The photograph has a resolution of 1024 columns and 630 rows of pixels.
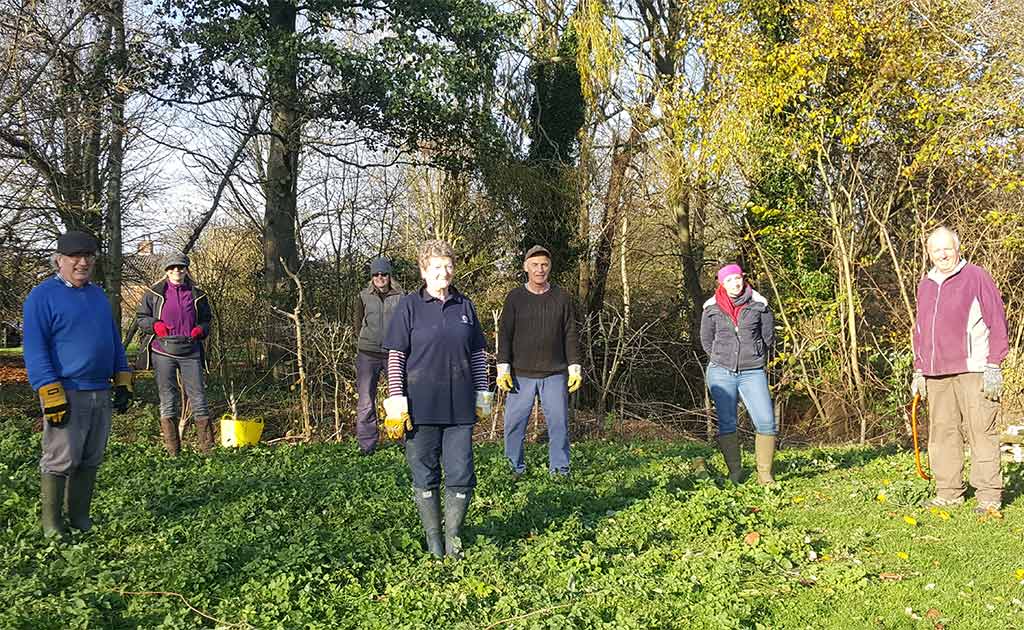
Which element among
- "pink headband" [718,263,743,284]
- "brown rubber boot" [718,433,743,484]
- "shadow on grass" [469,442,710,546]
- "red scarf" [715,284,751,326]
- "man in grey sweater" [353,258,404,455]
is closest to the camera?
"shadow on grass" [469,442,710,546]

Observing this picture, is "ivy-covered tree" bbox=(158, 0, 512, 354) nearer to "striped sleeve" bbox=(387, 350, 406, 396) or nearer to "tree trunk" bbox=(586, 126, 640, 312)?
"tree trunk" bbox=(586, 126, 640, 312)

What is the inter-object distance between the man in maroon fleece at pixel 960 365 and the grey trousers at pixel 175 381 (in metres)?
6.51

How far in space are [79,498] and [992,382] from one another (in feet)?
19.8

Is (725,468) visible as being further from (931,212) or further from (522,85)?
(522,85)

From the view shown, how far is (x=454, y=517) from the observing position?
4871mm

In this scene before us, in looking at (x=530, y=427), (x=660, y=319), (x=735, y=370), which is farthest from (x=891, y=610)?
(x=660, y=319)

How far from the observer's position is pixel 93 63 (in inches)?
484

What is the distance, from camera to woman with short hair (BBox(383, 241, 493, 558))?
4.74 m

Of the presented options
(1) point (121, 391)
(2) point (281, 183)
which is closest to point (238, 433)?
(1) point (121, 391)

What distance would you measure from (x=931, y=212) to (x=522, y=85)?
24.3 ft

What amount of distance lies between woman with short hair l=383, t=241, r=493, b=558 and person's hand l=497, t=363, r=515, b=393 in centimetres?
190

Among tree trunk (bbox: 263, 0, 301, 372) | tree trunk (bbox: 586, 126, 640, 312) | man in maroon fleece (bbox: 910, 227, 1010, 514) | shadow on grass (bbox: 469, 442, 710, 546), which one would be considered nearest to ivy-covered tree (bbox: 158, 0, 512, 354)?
A: tree trunk (bbox: 263, 0, 301, 372)

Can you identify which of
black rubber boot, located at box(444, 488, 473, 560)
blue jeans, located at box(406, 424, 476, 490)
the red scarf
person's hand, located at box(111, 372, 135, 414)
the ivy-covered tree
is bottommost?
black rubber boot, located at box(444, 488, 473, 560)

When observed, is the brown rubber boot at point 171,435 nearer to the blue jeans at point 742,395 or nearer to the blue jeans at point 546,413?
the blue jeans at point 546,413
